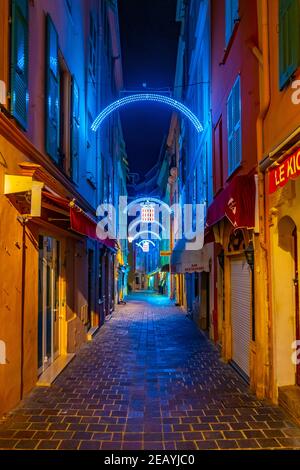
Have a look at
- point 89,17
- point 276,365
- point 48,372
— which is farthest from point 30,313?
point 89,17

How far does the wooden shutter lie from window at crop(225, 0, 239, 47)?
424cm

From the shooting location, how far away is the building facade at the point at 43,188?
5945 mm

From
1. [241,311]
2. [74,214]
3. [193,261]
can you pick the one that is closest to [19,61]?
[74,214]

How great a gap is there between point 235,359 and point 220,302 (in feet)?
6.55

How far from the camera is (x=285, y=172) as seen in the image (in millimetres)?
5398

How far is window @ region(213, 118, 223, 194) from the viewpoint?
10.7m

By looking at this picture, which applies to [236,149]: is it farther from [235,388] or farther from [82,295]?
[82,295]

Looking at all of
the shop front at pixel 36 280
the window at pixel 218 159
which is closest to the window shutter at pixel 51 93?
the shop front at pixel 36 280

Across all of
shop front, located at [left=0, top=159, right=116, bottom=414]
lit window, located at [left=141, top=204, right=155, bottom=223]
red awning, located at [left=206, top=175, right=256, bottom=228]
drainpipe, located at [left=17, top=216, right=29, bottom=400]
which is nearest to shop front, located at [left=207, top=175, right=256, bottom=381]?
red awning, located at [left=206, top=175, right=256, bottom=228]

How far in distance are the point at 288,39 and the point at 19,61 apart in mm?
4141

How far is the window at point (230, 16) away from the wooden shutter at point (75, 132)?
4236mm

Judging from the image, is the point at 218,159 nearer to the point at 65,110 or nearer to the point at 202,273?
the point at 65,110

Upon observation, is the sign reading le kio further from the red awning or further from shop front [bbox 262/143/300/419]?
the red awning

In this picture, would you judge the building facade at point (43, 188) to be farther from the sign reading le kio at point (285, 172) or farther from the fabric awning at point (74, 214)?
the sign reading le kio at point (285, 172)
